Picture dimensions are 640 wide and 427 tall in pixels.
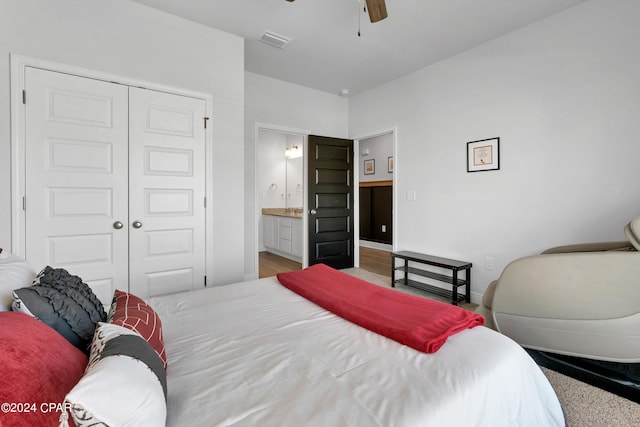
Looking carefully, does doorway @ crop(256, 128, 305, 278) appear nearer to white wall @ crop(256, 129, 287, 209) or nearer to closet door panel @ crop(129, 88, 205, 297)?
white wall @ crop(256, 129, 287, 209)

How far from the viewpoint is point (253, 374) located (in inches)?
39.7

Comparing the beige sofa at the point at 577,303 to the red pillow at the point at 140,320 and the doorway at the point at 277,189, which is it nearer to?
the red pillow at the point at 140,320

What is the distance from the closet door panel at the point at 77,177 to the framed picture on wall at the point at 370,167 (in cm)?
536

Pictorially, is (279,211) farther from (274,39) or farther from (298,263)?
(274,39)

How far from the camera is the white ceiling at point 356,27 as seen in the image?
257 cm

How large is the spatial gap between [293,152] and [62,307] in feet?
19.7

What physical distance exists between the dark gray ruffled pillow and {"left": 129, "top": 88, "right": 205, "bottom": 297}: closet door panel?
1606 millimetres

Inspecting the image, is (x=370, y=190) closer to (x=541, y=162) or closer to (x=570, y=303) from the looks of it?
(x=541, y=162)

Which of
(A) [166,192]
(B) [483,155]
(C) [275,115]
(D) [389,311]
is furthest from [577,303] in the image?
(C) [275,115]

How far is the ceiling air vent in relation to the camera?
3.03m

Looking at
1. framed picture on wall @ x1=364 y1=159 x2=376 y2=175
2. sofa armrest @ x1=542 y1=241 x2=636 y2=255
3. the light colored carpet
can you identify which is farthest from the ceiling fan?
framed picture on wall @ x1=364 y1=159 x2=376 y2=175

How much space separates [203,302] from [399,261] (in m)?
3.22

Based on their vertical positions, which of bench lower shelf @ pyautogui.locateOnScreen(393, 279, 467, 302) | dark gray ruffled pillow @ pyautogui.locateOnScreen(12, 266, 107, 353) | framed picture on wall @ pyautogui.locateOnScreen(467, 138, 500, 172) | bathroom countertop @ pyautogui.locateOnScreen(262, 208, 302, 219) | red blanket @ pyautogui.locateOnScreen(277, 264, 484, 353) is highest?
framed picture on wall @ pyautogui.locateOnScreen(467, 138, 500, 172)

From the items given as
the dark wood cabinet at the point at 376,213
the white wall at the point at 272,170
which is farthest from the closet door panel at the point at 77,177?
the dark wood cabinet at the point at 376,213
